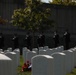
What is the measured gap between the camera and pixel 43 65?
10.4 meters

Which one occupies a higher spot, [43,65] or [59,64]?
[43,65]

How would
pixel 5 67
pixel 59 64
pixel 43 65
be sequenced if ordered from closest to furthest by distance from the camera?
pixel 5 67
pixel 43 65
pixel 59 64

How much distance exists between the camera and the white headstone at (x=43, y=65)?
10352 mm

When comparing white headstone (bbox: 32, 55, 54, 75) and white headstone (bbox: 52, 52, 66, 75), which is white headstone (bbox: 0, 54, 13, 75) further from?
white headstone (bbox: 52, 52, 66, 75)

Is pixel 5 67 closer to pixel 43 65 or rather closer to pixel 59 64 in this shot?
pixel 43 65

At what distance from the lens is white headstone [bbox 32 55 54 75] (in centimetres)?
1035

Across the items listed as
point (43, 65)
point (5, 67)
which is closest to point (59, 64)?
point (43, 65)

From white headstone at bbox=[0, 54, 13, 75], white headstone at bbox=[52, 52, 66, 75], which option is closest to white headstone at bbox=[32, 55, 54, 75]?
white headstone at bbox=[52, 52, 66, 75]

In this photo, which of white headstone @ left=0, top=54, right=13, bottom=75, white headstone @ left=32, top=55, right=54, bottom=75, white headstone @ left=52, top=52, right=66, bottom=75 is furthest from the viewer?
white headstone @ left=52, top=52, right=66, bottom=75

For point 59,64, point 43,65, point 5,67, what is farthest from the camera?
point 59,64

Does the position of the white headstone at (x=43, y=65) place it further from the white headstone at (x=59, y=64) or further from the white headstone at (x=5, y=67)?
the white headstone at (x=5, y=67)

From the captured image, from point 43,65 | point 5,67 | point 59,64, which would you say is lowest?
point 59,64

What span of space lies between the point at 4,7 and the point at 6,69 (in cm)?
4114

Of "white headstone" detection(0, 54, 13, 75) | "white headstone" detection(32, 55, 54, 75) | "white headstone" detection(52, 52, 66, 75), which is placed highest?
"white headstone" detection(0, 54, 13, 75)
